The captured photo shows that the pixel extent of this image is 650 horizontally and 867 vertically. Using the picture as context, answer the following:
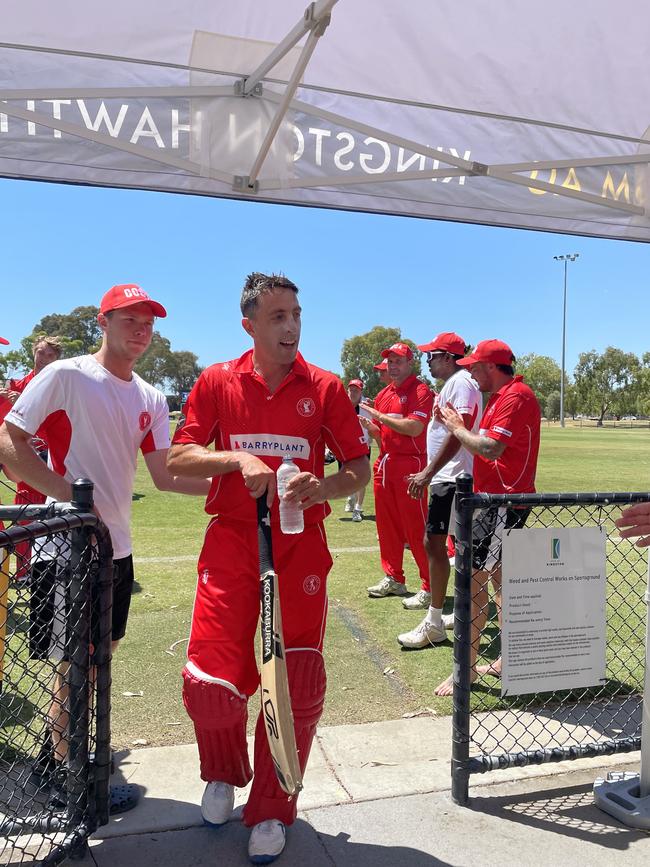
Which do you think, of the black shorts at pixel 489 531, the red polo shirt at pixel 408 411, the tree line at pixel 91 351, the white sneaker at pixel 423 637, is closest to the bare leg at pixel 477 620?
the black shorts at pixel 489 531

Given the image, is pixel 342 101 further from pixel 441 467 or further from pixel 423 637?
pixel 423 637

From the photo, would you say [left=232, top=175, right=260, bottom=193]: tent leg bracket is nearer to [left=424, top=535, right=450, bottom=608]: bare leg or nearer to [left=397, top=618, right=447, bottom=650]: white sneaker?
[left=424, top=535, right=450, bottom=608]: bare leg

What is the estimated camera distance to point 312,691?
8.90 ft

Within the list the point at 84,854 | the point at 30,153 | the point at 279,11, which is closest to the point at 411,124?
the point at 279,11

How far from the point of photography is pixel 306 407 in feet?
9.46

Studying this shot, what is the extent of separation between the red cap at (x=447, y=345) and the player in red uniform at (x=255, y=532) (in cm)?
273

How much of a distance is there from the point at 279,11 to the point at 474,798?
11.6 feet

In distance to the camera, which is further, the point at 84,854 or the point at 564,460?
the point at 564,460

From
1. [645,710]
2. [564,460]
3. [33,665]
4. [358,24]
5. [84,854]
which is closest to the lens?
[84,854]

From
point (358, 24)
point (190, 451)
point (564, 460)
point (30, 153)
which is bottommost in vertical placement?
point (564, 460)

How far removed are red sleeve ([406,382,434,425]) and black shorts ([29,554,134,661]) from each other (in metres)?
3.42

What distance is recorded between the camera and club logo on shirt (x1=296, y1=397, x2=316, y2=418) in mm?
2873

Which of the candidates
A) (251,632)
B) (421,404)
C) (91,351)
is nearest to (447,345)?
(421,404)

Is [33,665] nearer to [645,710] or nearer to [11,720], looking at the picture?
[11,720]
